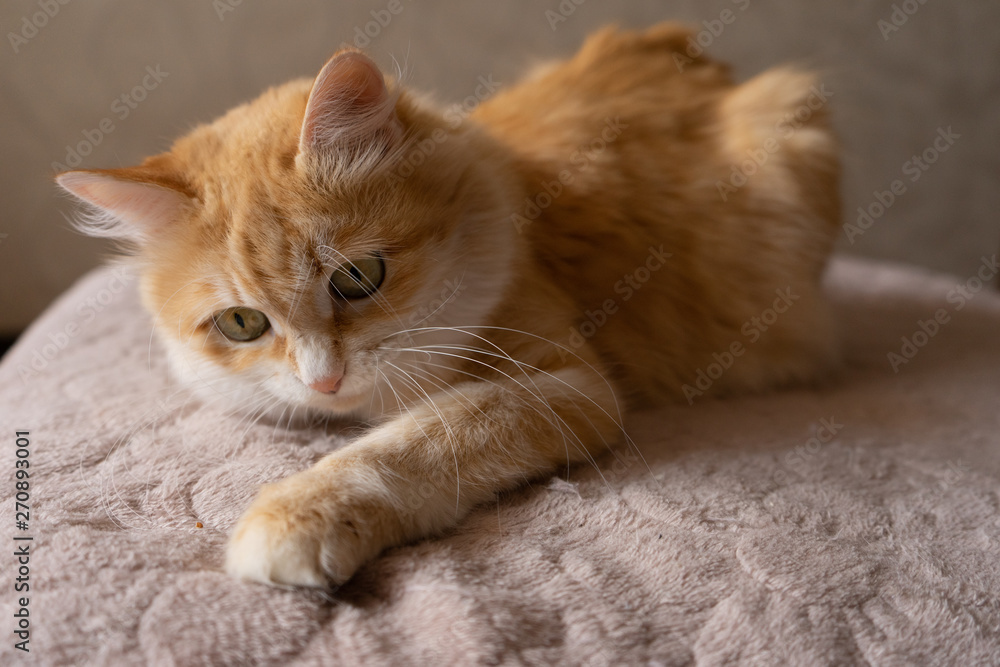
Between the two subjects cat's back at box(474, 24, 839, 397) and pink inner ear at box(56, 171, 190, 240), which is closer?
pink inner ear at box(56, 171, 190, 240)

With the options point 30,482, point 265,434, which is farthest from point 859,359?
point 30,482

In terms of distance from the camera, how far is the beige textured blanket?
831 mm

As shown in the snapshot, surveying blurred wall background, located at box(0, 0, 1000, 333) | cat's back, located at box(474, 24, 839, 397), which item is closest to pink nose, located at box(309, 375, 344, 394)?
cat's back, located at box(474, 24, 839, 397)

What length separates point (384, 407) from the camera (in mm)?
1263

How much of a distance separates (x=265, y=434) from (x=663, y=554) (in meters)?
0.74

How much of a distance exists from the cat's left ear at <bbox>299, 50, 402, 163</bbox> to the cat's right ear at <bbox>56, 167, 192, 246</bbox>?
24 cm

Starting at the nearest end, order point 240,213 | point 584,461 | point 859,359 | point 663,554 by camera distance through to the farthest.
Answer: point 663,554
point 240,213
point 584,461
point 859,359

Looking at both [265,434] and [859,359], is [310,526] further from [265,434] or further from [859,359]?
[859,359]

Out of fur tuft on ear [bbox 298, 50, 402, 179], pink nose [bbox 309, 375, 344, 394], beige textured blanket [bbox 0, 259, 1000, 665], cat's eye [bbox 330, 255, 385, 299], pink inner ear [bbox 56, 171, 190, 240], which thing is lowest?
beige textured blanket [bbox 0, 259, 1000, 665]

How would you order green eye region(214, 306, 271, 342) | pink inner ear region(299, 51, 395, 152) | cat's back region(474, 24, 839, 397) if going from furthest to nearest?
cat's back region(474, 24, 839, 397) < green eye region(214, 306, 271, 342) < pink inner ear region(299, 51, 395, 152)

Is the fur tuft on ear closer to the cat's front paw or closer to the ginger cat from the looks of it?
the ginger cat

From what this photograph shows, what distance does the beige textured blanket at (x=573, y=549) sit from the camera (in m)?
0.83

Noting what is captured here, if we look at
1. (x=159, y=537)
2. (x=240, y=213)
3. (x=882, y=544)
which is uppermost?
(x=240, y=213)

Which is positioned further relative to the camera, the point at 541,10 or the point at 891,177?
the point at 891,177
